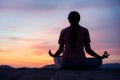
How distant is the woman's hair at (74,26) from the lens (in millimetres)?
7922

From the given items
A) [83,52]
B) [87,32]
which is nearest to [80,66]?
[83,52]

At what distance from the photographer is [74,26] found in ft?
26.0

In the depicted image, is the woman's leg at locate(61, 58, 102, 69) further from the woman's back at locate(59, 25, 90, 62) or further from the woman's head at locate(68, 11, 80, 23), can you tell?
the woman's head at locate(68, 11, 80, 23)

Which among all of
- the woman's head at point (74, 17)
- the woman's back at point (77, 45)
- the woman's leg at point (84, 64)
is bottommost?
the woman's leg at point (84, 64)

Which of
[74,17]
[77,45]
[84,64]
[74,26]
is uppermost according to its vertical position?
[74,17]

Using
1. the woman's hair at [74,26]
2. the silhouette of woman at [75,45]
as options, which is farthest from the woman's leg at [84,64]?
the woman's hair at [74,26]

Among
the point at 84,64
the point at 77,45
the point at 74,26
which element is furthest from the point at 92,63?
Answer: the point at 74,26

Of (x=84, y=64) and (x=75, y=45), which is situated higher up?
(x=75, y=45)

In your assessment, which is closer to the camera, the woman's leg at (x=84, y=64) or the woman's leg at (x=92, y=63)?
the woman's leg at (x=84, y=64)

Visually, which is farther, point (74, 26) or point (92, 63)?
point (92, 63)

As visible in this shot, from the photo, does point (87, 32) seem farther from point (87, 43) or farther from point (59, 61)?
point (59, 61)

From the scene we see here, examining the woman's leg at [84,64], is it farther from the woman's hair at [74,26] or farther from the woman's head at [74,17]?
the woman's head at [74,17]

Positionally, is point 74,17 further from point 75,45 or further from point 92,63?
point 92,63

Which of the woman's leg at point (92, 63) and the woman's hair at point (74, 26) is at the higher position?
the woman's hair at point (74, 26)
